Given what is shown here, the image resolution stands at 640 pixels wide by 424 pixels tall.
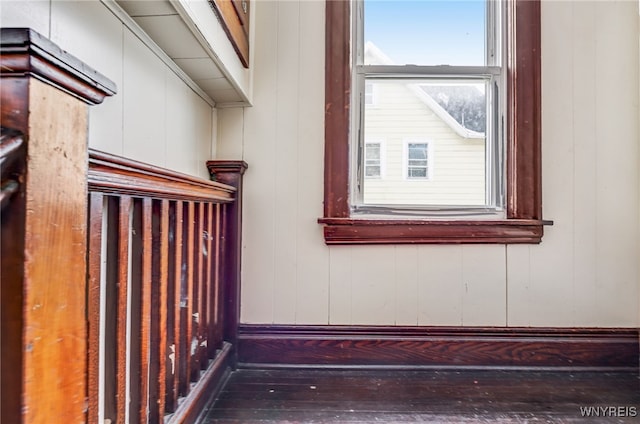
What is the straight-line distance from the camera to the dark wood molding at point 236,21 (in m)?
1.17

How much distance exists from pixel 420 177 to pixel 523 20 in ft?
2.77

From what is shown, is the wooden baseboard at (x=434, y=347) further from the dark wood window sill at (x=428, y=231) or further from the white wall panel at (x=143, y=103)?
the white wall panel at (x=143, y=103)

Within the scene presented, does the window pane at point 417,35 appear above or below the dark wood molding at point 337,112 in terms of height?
above

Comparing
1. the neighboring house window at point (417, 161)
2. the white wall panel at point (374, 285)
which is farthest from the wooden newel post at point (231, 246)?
the neighboring house window at point (417, 161)

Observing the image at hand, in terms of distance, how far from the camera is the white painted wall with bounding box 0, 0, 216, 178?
0.71 metres

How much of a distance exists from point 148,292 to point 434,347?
1.30 metres

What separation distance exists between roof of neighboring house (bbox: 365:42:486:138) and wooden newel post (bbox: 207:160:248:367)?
2.80ft

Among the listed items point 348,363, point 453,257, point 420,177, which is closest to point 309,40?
point 420,177

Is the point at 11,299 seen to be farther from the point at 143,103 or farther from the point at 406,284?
the point at 406,284

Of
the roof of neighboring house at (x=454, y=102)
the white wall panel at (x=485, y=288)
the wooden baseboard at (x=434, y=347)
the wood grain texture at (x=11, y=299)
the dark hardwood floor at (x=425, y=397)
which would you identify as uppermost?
the roof of neighboring house at (x=454, y=102)

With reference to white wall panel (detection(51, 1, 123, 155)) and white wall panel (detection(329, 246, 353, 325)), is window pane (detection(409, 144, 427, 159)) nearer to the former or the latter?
white wall panel (detection(329, 246, 353, 325))

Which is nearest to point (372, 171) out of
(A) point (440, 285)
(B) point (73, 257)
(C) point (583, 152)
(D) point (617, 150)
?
(A) point (440, 285)

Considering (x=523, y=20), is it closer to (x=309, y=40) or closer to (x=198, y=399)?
(x=309, y=40)

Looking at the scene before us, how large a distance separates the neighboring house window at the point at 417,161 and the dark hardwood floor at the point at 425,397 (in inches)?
35.4
